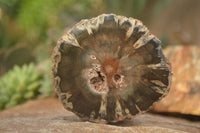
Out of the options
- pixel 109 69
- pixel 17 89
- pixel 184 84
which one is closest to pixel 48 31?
pixel 17 89

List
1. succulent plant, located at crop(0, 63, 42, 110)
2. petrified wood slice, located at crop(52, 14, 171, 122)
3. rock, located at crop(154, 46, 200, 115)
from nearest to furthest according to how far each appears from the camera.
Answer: petrified wood slice, located at crop(52, 14, 171, 122)
rock, located at crop(154, 46, 200, 115)
succulent plant, located at crop(0, 63, 42, 110)

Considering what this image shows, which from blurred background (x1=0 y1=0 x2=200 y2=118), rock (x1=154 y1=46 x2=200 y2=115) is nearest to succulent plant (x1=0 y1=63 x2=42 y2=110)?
blurred background (x1=0 y1=0 x2=200 y2=118)

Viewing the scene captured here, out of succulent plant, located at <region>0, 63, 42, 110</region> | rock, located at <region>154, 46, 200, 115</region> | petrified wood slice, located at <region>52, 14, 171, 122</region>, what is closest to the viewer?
petrified wood slice, located at <region>52, 14, 171, 122</region>

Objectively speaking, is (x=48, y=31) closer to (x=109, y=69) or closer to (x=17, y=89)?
(x=17, y=89)

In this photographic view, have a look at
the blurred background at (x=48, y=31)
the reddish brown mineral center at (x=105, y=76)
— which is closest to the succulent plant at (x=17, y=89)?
the blurred background at (x=48, y=31)

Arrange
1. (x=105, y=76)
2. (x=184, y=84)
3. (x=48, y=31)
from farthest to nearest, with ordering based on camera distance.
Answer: (x=48, y=31) → (x=184, y=84) → (x=105, y=76)

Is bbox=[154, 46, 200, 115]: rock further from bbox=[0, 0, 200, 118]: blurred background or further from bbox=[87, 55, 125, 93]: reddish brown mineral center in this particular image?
bbox=[87, 55, 125, 93]: reddish brown mineral center

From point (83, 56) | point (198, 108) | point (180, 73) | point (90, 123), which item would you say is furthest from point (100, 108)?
point (180, 73)
